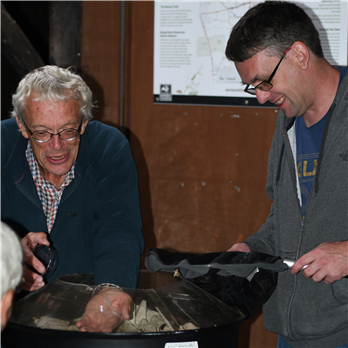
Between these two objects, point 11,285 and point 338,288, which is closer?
point 11,285

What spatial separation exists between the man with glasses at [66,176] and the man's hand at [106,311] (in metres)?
0.26

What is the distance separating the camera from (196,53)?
8.53ft

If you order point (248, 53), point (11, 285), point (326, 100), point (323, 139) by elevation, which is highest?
point (248, 53)

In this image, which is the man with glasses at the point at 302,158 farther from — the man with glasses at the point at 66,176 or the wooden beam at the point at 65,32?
the wooden beam at the point at 65,32

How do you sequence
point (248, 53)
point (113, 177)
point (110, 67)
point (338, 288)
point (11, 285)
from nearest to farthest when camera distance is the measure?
1. point (11, 285)
2. point (338, 288)
3. point (248, 53)
4. point (113, 177)
5. point (110, 67)

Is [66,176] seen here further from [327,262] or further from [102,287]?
[327,262]

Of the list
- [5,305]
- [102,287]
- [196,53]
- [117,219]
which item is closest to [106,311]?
[102,287]

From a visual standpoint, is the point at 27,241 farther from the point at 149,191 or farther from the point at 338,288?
the point at 149,191

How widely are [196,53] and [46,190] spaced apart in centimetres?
138

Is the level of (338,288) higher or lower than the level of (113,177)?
lower

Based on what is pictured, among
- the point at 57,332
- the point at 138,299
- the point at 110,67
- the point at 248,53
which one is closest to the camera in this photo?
the point at 57,332

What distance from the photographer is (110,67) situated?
106 inches

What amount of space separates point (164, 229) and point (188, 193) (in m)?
0.26

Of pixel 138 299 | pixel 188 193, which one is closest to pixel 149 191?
pixel 188 193
